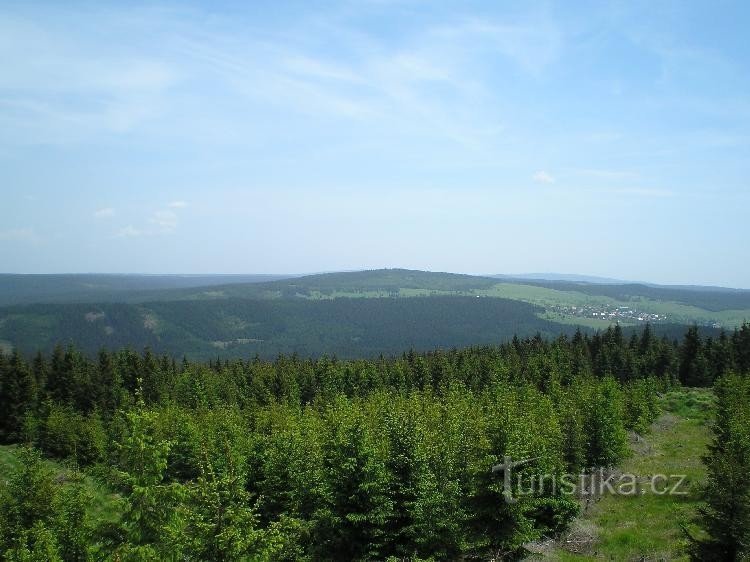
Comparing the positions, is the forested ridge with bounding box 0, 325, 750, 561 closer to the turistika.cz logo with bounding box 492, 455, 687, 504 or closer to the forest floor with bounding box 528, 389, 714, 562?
the turistika.cz logo with bounding box 492, 455, 687, 504

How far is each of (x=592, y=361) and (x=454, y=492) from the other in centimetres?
9004

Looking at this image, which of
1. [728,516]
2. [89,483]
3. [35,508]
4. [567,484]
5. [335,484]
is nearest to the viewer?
[728,516]

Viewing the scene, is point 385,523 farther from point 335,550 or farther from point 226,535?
point 226,535

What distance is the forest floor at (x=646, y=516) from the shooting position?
22.5 meters

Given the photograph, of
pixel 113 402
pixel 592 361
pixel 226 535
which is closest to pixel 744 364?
pixel 592 361

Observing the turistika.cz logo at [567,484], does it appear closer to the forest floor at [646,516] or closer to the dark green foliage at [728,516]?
the forest floor at [646,516]

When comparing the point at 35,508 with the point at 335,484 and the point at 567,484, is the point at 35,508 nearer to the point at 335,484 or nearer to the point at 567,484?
the point at 335,484

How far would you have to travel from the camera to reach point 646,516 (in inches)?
1128

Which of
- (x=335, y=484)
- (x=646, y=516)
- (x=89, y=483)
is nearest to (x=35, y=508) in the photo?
(x=335, y=484)

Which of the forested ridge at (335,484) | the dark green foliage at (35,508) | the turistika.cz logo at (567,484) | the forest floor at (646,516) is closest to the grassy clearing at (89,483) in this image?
the forested ridge at (335,484)

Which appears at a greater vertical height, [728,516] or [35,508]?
[728,516]

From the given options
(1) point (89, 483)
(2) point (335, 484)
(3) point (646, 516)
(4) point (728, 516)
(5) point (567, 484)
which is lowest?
(1) point (89, 483)

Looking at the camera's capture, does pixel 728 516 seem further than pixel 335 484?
No

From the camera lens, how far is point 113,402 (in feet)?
265
